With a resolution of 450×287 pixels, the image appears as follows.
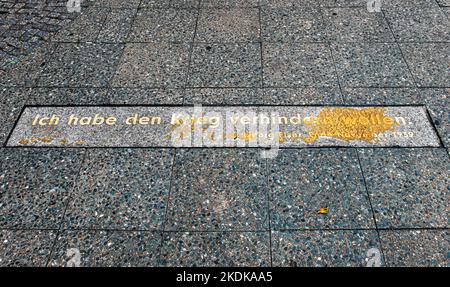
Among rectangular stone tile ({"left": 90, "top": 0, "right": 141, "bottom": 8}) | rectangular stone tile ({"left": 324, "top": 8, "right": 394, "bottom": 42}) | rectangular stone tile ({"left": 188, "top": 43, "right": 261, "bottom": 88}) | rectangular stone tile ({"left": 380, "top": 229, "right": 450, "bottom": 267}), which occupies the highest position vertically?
rectangular stone tile ({"left": 90, "top": 0, "right": 141, "bottom": 8})

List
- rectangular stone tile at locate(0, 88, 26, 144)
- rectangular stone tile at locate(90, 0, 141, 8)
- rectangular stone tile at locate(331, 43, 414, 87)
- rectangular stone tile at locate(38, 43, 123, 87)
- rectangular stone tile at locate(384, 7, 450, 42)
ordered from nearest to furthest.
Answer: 1. rectangular stone tile at locate(0, 88, 26, 144)
2. rectangular stone tile at locate(331, 43, 414, 87)
3. rectangular stone tile at locate(38, 43, 123, 87)
4. rectangular stone tile at locate(384, 7, 450, 42)
5. rectangular stone tile at locate(90, 0, 141, 8)

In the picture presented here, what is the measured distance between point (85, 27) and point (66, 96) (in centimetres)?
164

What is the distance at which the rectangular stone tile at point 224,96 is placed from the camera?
4715mm

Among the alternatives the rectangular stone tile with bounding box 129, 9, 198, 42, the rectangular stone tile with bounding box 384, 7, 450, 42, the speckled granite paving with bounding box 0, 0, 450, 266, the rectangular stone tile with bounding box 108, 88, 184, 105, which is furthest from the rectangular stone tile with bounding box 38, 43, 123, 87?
the rectangular stone tile with bounding box 384, 7, 450, 42

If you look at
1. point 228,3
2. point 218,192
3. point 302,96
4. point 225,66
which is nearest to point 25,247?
point 218,192

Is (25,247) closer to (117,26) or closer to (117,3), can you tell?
(117,26)

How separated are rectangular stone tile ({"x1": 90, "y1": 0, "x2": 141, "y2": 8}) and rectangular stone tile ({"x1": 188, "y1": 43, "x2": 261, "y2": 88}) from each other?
170cm

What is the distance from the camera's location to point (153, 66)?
5.26 metres

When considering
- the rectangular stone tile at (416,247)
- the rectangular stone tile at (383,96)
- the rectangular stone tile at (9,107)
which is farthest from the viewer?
the rectangular stone tile at (383,96)

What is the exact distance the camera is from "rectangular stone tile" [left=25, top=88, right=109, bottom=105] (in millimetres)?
4789

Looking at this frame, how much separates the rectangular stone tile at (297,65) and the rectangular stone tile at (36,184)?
8.33ft

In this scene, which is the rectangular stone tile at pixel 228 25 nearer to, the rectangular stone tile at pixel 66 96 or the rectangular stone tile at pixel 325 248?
the rectangular stone tile at pixel 66 96

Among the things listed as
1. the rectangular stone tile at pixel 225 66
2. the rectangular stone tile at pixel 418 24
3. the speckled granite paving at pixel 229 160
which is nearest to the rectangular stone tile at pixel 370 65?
the speckled granite paving at pixel 229 160

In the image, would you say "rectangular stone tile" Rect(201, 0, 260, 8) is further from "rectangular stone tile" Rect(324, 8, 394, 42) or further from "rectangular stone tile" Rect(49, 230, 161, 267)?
"rectangular stone tile" Rect(49, 230, 161, 267)
